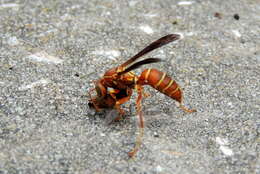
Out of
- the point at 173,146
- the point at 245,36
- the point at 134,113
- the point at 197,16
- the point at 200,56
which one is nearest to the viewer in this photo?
the point at 173,146

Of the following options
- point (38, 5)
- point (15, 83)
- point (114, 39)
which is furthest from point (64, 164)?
point (38, 5)

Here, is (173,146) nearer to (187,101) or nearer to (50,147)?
(187,101)

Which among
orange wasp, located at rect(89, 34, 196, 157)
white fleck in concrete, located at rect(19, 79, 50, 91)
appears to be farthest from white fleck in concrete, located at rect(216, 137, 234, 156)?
white fleck in concrete, located at rect(19, 79, 50, 91)

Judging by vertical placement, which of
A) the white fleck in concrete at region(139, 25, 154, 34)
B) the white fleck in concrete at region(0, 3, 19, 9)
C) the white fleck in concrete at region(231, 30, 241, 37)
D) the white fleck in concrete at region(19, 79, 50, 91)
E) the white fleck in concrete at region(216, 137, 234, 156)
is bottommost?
the white fleck in concrete at region(216, 137, 234, 156)

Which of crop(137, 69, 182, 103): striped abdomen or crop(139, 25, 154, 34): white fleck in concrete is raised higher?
crop(137, 69, 182, 103): striped abdomen

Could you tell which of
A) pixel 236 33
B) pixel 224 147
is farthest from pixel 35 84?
pixel 236 33

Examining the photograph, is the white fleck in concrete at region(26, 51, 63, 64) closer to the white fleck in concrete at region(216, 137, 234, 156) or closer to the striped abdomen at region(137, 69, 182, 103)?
the striped abdomen at region(137, 69, 182, 103)

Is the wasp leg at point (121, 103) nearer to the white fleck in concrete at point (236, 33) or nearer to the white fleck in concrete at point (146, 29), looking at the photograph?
the white fleck in concrete at point (146, 29)

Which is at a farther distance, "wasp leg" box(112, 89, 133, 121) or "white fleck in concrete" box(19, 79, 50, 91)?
"white fleck in concrete" box(19, 79, 50, 91)

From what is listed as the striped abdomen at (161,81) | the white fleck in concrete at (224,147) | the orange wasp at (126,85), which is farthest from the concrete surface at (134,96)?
the striped abdomen at (161,81)

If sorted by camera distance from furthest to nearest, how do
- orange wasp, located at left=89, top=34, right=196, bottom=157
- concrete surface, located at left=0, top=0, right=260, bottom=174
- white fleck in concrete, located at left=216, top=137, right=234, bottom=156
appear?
orange wasp, located at left=89, top=34, right=196, bottom=157 < white fleck in concrete, located at left=216, top=137, right=234, bottom=156 < concrete surface, located at left=0, top=0, right=260, bottom=174
